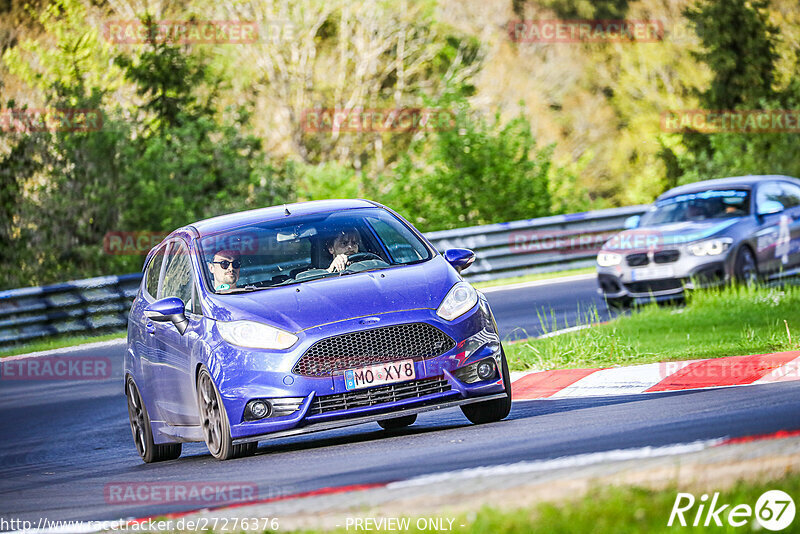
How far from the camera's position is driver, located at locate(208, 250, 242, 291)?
9368 mm

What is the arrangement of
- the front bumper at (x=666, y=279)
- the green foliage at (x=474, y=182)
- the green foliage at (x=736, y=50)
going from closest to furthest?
the front bumper at (x=666, y=279), the green foliage at (x=474, y=182), the green foliage at (x=736, y=50)

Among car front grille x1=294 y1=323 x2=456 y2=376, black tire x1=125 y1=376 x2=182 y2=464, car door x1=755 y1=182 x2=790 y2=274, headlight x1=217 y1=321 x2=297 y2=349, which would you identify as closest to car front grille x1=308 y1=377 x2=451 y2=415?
car front grille x1=294 y1=323 x2=456 y2=376

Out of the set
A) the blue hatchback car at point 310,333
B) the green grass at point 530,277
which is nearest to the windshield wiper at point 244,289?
the blue hatchback car at point 310,333

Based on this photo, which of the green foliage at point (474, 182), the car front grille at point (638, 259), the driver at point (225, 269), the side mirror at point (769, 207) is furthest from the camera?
the green foliage at point (474, 182)

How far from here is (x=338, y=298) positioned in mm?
8727

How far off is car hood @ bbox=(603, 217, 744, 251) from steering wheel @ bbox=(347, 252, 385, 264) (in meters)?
8.18

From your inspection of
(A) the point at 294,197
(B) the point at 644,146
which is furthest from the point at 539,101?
(A) the point at 294,197

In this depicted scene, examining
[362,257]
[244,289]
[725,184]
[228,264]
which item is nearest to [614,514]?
[244,289]

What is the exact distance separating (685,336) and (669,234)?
15.3ft

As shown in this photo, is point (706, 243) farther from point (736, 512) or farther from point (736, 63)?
point (736, 63)

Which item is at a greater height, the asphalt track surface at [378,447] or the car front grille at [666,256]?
the asphalt track surface at [378,447]

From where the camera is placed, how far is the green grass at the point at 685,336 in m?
11.5

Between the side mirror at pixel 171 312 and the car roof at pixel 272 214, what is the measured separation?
70cm

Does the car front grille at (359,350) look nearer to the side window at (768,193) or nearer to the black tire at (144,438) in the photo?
the black tire at (144,438)
